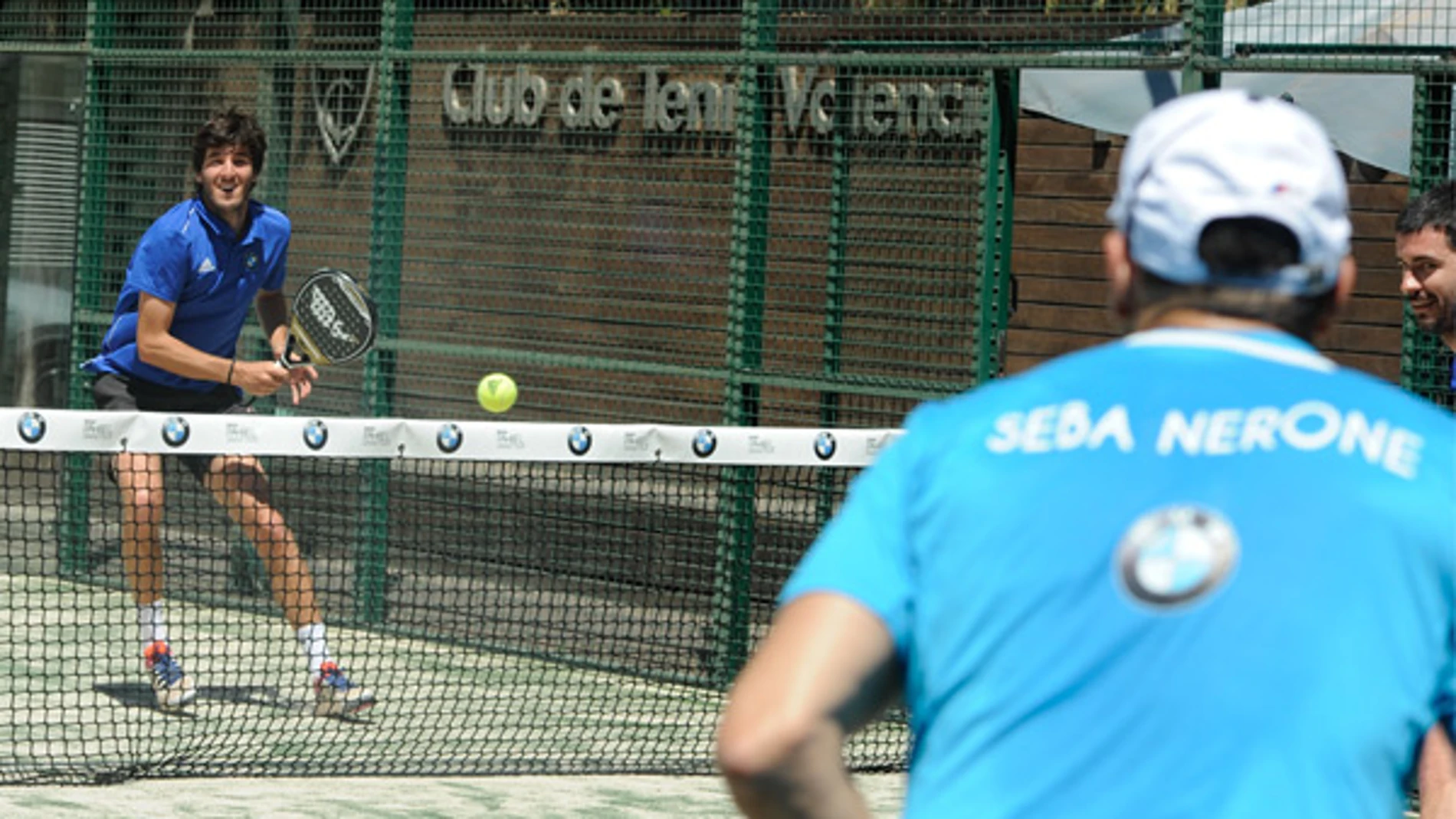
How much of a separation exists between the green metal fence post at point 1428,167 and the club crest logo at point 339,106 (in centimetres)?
411

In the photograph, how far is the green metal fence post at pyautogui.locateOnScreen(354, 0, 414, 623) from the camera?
8.59 metres

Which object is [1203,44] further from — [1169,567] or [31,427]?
[1169,567]

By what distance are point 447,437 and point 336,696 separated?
1045 millimetres

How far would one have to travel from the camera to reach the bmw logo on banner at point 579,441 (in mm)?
6223

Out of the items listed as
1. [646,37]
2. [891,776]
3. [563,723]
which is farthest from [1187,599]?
[646,37]

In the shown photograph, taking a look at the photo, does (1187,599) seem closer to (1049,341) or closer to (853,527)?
(853,527)

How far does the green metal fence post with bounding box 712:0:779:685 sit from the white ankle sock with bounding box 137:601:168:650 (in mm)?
1786

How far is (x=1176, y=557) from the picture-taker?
1603 millimetres

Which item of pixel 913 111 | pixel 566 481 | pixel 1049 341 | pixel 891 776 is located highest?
pixel 913 111

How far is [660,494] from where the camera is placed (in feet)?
26.0

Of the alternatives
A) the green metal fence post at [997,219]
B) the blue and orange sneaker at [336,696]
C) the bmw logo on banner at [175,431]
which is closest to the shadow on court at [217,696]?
the blue and orange sneaker at [336,696]

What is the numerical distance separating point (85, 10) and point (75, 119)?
1.56ft

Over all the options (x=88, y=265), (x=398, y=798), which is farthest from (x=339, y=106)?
(x=398, y=798)

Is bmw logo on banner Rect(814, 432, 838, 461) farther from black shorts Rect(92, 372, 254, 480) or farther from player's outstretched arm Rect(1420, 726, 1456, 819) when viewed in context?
player's outstretched arm Rect(1420, 726, 1456, 819)
